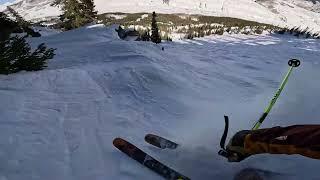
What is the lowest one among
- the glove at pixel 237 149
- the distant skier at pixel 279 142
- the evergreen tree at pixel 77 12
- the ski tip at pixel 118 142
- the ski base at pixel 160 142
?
the evergreen tree at pixel 77 12

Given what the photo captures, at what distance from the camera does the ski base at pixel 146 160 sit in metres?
4.55

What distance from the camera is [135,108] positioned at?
23.4 feet

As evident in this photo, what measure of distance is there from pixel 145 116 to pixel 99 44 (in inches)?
240

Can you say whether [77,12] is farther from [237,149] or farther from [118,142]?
[237,149]

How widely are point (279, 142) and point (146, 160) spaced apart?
1628 mm

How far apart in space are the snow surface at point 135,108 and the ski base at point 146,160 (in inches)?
3.2

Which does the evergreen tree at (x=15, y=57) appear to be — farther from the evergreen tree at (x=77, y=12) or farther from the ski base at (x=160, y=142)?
the evergreen tree at (x=77, y=12)

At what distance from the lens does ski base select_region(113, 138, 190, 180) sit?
14.9ft

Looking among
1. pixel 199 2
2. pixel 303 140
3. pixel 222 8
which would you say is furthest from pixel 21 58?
pixel 199 2

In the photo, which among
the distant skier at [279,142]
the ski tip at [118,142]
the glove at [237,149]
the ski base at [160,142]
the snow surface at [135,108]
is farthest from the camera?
the ski base at [160,142]

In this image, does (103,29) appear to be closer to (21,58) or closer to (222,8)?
(21,58)

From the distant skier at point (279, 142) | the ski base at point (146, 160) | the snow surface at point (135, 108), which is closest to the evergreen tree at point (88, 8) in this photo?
the snow surface at point (135, 108)

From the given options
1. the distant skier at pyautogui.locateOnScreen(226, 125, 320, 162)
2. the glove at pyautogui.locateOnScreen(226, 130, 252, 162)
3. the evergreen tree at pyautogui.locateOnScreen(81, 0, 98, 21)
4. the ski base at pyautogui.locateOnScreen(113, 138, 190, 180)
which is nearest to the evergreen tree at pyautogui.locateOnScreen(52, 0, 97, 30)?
the evergreen tree at pyautogui.locateOnScreen(81, 0, 98, 21)

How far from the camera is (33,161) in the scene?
4.68 meters
